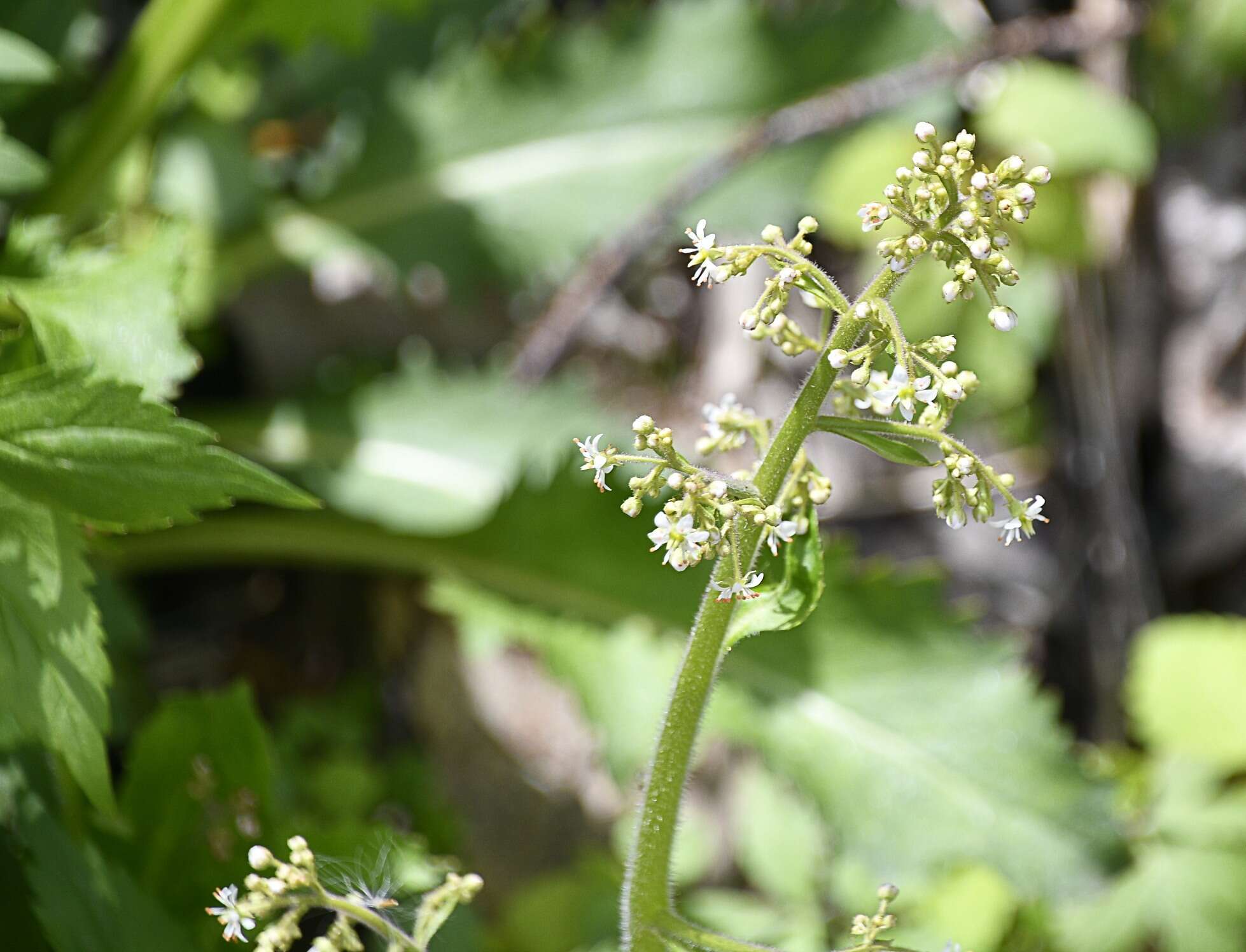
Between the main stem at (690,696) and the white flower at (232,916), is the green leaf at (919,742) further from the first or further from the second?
the white flower at (232,916)

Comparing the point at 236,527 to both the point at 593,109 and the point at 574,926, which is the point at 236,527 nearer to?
the point at 574,926

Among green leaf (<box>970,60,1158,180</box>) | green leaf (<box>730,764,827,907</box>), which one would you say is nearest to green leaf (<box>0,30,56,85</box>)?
green leaf (<box>730,764,827,907</box>)

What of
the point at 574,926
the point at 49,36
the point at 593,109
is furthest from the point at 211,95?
the point at 574,926

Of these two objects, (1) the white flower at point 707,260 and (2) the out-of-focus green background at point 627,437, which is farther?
(2) the out-of-focus green background at point 627,437

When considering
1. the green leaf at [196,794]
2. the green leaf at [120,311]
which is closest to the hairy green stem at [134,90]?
the green leaf at [120,311]

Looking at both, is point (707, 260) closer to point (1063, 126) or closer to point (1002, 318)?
point (1002, 318)

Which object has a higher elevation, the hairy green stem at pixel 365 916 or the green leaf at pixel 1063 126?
the green leaf at pixel 1063 126

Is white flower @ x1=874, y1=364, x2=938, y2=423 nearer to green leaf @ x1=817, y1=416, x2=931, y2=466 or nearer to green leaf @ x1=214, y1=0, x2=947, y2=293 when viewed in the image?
green leaf @ x1=817, y1=416, x2=931, y2=466

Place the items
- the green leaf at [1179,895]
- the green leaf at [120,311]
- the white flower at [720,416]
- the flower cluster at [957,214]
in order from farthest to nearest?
the green leaf at [1179,895] → the green leaf at [120,311] → the white flower at [720,416] → the flower cluster at [957,214]
